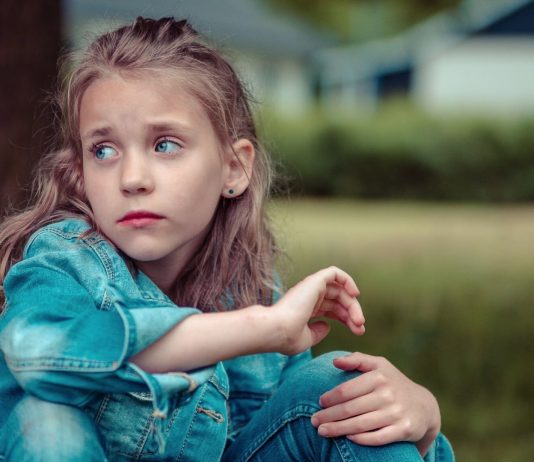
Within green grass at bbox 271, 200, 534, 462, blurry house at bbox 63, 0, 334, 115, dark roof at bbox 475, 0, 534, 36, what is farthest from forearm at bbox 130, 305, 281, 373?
dark roof at bbox 475, 0, 534, 36

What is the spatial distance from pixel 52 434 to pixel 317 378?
64 centimetres

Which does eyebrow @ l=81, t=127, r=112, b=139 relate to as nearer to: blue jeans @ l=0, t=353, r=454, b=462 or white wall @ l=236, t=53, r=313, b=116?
blue jeans @ l=0, t=353, r=454, b=462

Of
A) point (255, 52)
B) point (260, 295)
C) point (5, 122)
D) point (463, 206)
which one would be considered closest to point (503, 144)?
point (463, 206)

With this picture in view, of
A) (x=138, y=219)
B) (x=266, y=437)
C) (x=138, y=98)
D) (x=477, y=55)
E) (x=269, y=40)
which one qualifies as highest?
(x=138, y=98)

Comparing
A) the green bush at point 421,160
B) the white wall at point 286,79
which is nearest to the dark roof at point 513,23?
the white wall at point 286,79

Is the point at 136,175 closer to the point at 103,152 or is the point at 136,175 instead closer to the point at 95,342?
the point at 103,152

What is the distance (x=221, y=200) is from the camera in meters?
2.39

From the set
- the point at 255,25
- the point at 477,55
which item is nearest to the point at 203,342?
the point at 255,25

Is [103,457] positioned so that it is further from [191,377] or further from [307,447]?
[307,447]

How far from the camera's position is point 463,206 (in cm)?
1814

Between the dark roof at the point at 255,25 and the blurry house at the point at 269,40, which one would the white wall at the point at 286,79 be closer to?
the blurry house at the point at 269,40

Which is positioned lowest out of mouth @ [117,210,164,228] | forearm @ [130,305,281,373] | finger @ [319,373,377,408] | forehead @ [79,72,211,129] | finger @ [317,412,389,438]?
finger @ [317,412,389,438]

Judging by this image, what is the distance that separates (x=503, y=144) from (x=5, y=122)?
16122mm

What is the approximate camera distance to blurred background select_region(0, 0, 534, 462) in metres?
4.29
